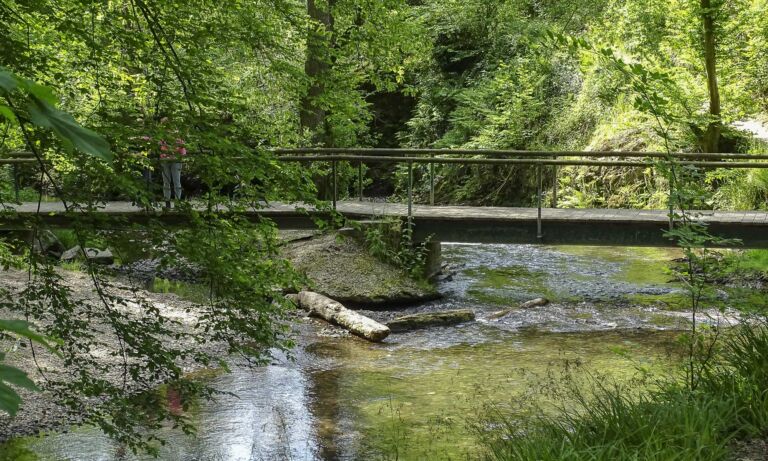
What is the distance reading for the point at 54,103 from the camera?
1150 millimetres

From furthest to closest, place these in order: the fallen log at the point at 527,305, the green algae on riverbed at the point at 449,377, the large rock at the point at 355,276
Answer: the large rock at the point at 355,276, the fallen log at the point at 527,305, the green algae on riverbed at the point at 449,377

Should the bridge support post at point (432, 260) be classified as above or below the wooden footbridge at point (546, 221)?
below

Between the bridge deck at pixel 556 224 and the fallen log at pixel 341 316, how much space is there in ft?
4.50

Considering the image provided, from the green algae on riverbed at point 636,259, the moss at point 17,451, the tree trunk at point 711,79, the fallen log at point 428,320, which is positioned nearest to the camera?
the moss at point 17,451

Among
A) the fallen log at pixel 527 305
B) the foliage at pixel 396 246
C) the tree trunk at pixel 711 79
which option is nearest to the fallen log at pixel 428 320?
the fallen log at pixel 527 305

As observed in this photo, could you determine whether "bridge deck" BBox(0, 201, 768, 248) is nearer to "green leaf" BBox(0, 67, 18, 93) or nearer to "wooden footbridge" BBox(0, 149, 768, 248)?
"wooden footbridge" BBox(0, 149, 768, 248)

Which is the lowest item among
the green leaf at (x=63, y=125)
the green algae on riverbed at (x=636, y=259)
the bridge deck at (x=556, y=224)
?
the green algae on riverbed at (x=636, y=259)

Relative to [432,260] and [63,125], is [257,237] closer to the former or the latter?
[63,125]

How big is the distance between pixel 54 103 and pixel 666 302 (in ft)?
38.1

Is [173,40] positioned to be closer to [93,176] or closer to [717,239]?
[93,176]

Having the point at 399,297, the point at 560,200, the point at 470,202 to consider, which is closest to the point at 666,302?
the point at 399,297

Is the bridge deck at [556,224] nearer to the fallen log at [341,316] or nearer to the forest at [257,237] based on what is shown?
the forest at [257,237]

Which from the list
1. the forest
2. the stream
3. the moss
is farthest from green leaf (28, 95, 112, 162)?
the moss

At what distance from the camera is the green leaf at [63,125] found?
1120 millimetres
